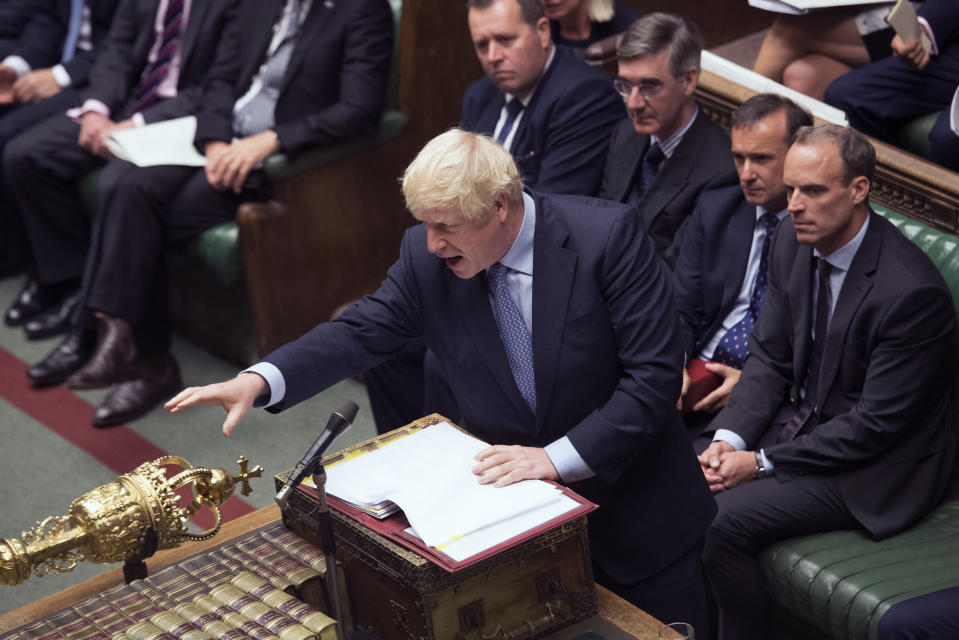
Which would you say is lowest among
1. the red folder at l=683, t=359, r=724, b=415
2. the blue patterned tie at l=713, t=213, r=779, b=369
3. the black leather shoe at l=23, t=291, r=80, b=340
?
the black leather shoe at l=23, t=291, r=80, b=340

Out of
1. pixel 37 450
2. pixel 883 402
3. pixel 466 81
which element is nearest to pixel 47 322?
pixel 37 450

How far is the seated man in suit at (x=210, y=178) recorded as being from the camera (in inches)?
165

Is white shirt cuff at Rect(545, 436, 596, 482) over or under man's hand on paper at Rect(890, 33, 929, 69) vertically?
under

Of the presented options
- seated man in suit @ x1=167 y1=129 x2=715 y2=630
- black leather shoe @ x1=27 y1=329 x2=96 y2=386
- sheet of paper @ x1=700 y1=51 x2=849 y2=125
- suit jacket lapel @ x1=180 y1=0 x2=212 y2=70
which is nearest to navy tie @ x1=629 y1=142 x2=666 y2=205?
sheet of paper @ x1=700 y1=51 x2=849 y2=125

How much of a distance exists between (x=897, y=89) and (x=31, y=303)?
3369 millimetres

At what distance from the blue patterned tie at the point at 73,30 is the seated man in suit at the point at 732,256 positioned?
3.17m

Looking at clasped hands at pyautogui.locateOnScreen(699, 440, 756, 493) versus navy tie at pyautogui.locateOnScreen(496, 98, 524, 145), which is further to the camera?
navy tie at pyautogui.locateOnScreen(496, 98, 524, 145)

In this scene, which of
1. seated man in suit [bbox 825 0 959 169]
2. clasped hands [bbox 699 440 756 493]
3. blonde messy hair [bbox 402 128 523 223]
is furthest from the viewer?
seated man in suit [bbox 825 0 959 169]

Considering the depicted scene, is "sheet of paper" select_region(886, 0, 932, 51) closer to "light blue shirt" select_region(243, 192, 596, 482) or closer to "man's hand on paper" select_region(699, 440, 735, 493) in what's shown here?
"man's hand on paper" select_region(699, 440, 735, 493)

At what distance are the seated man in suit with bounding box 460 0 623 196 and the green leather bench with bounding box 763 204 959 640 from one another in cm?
118

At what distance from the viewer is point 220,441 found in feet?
12.9

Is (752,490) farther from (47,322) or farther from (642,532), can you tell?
(47,322)

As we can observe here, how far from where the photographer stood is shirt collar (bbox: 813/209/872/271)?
2.66 m

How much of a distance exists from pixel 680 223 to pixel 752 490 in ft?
2.92
